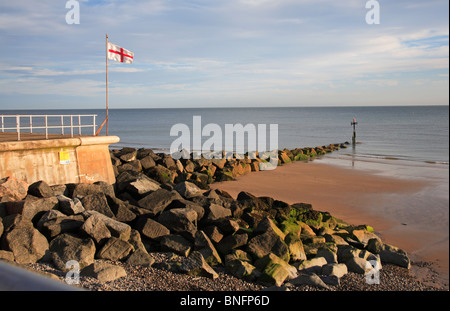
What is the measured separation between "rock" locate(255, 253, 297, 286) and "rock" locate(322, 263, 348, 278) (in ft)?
2.52

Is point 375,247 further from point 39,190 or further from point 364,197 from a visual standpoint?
point 39,190

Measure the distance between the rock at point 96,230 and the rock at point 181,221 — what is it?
1744 mm

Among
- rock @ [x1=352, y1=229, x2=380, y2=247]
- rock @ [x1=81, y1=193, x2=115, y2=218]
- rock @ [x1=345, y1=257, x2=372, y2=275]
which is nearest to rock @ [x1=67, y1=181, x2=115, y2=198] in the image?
rock @ [x1=81, y1=193, x2=115, y2=218]

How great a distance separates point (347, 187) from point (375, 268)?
11843mm

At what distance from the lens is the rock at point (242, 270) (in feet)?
28.7

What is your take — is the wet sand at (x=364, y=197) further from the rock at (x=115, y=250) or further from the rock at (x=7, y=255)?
the rock at (x=7, y=255)

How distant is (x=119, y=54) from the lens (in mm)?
17375

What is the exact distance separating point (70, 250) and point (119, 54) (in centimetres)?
1096

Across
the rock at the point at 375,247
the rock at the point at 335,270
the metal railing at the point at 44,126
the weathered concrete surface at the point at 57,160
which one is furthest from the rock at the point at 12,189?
the rock at the point at 375,247

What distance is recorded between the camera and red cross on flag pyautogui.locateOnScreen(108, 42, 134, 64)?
17094 mm

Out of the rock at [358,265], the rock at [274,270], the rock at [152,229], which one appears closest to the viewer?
the rock at [274,270]
